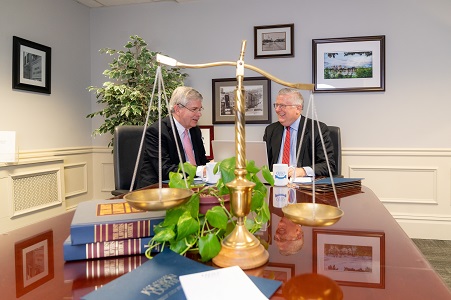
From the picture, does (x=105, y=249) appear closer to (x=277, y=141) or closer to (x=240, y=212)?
(x=240, y=212)

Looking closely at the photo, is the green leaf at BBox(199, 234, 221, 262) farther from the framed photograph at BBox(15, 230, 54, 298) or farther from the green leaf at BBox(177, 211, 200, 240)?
the framed photograph at BBox(15, 230, 54, 298)

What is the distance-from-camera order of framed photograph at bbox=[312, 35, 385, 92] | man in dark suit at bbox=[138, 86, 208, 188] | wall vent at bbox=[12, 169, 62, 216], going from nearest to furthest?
man in dark suit at bbox=[138, 86, 208, 188] < wall vent at bbox=[12, 169, 62, 216] < framed photograph at bbox=[312, 35, 385, 92]

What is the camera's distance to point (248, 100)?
3670 millimetres

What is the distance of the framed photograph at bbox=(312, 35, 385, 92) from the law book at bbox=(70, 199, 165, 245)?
2.99 m

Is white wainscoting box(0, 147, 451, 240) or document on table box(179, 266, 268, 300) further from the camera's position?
white wainscoting box(0, 147, 451, 240)

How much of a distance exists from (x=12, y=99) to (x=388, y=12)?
3511 millimetres

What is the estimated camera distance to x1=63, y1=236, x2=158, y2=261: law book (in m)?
0.76

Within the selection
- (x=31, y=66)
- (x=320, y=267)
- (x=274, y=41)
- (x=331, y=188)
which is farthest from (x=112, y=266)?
(x=274, y=41)

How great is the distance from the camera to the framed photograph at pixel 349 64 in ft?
11.1

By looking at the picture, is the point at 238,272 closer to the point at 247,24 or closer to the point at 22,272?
the point at 22,272

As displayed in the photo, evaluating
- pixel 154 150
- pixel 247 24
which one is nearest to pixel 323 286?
pixel 154 150

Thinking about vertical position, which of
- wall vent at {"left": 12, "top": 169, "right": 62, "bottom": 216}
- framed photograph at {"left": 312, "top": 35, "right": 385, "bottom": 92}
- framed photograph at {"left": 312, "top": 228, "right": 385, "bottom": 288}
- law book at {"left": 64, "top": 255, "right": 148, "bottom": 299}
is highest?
framed photograph at {"left": 312, "top": 35, "right": 385, "bottom": 92}

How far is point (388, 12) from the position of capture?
337 cm

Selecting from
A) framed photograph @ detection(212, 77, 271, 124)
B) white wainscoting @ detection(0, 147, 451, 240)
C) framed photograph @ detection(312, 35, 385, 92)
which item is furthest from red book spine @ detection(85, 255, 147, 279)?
framed photograph @ detection(312, 35, 385, 92)
